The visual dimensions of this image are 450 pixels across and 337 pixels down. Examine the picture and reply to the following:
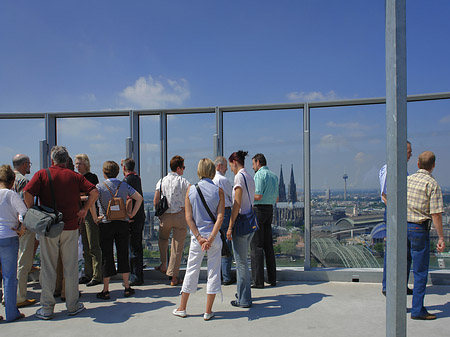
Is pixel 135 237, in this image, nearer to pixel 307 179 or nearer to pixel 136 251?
pixel 136 251

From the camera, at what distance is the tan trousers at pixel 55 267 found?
4102mm

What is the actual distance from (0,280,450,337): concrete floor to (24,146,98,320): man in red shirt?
0.87ft

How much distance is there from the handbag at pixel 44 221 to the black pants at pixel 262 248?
2672 millimetres

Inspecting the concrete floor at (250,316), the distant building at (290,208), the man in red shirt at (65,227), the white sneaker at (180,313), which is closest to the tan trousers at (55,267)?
the man in red shirt at (65,227)

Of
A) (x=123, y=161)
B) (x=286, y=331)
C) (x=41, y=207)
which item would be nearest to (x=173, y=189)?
(x=123, y=161)

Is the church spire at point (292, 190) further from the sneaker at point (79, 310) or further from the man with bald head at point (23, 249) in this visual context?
the man with bald head at point (23, 249)

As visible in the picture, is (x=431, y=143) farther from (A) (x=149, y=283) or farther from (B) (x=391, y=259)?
(A) (x=149, y=283)

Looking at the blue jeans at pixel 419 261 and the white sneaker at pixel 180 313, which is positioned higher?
the blue jeans at pixel 419 261

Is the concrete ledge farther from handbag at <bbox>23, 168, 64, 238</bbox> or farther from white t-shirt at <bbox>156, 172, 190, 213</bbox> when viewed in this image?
handbag at <bbox>23, 168, 64, 238</bbox>

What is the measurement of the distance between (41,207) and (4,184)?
0.56 meters

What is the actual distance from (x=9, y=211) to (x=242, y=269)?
9.04 ft

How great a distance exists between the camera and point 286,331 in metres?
3.70

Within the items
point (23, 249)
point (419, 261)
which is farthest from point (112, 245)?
point (419, 261)

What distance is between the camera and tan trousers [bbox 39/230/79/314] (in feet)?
13.5
